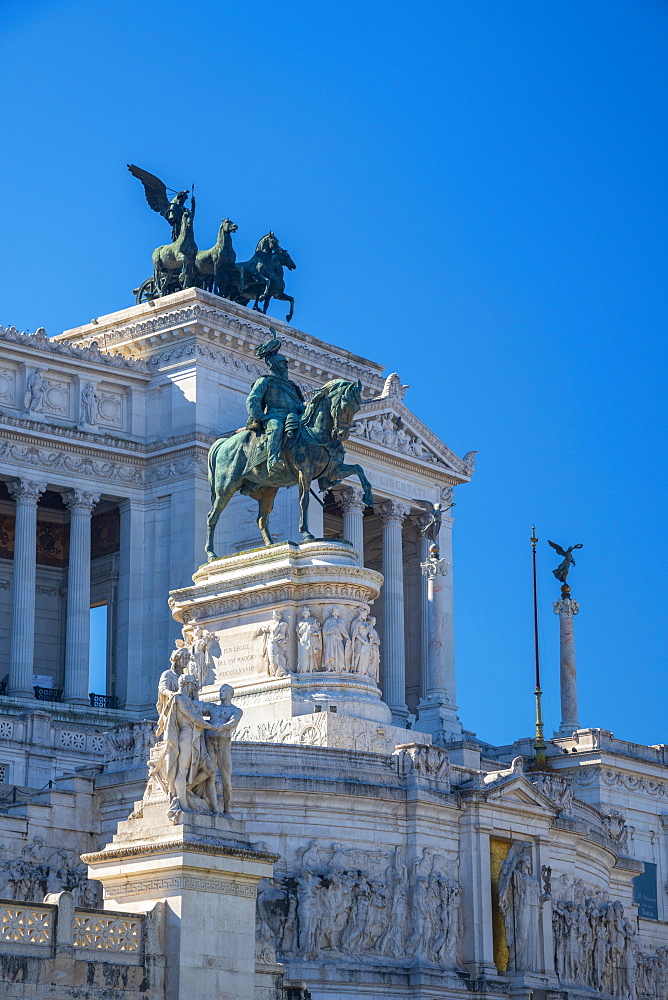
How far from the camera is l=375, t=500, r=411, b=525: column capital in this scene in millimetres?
72625

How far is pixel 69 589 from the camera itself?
6575 cm

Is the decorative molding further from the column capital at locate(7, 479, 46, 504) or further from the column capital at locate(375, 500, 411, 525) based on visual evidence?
the column capital at locate(375, 500, 411, 525)

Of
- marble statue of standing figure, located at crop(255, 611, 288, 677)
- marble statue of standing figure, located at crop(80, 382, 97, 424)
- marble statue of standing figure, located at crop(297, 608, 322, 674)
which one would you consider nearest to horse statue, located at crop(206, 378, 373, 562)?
marble statue of standing figure, located at crop(255, 611, 288, 677)

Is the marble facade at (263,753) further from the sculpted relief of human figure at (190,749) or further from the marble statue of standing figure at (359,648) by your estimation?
the sculpted relief of human figure at (190,749)

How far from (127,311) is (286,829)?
36961 mm

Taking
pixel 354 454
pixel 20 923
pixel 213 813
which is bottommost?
pixel 20 923

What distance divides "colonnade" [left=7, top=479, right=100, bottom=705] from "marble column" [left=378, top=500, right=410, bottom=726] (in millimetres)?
11189

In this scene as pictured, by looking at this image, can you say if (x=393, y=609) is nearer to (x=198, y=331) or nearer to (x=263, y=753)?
(x=198, y=331)

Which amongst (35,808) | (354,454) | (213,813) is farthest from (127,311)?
(213,813)

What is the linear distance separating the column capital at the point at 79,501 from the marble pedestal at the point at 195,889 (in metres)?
41.3

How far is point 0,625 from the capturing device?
70.9m

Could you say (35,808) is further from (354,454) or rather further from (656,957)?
(354,454)

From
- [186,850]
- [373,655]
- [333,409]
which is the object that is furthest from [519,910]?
[186,850]

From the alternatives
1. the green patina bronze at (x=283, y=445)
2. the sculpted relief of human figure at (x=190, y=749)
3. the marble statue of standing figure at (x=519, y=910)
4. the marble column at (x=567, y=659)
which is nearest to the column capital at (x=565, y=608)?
the marble column at (x=567, y=659)
